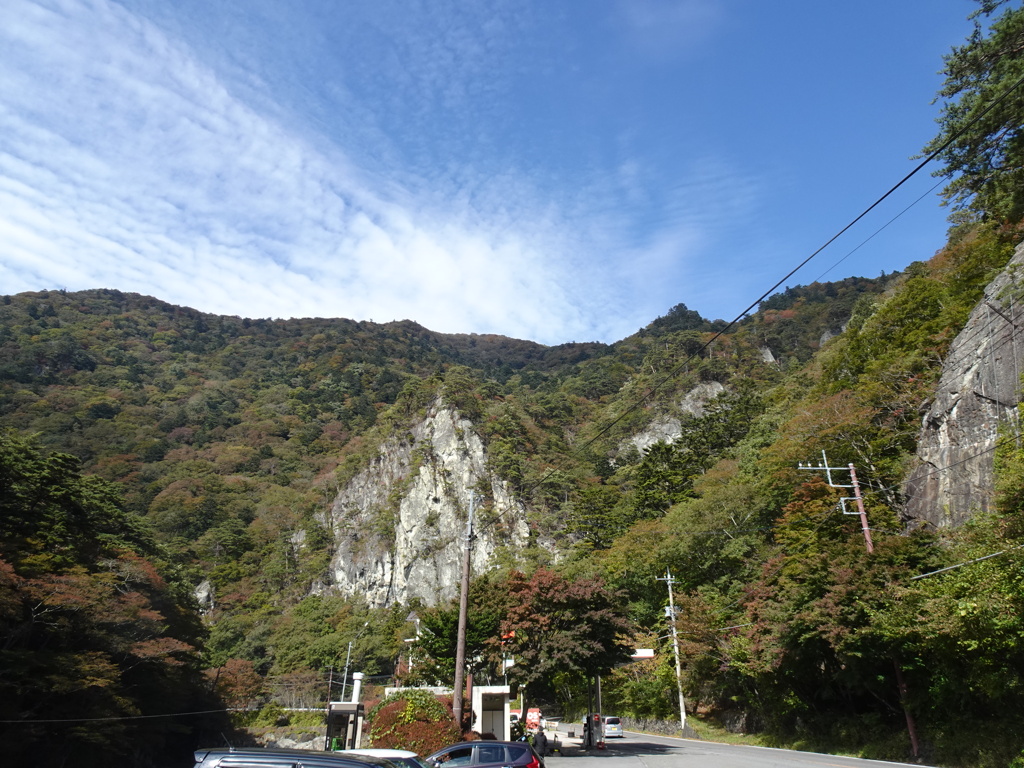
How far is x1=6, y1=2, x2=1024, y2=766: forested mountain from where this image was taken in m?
17.8

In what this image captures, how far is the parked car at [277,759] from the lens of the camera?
585 cm

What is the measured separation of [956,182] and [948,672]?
15.8 metres

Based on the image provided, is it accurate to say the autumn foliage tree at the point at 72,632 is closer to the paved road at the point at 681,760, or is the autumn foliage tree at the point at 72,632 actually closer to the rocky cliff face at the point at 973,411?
the paved road at the point at 681,760

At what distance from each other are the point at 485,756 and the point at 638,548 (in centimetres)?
2958

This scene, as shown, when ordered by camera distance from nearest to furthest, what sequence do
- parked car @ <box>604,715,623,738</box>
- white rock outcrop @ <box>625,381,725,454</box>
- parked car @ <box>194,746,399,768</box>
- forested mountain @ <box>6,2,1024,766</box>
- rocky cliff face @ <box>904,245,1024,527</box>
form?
parked car @ <box>194,746,399,768</box>
forested mountain @ <box>6,2,1024,766</box>
rocky cliff face @ <box>904,245,1024,527</box>
parked car @ <box>604,715,623,738</box>
white rock outcrop @ <box>625,381,725,454</box>

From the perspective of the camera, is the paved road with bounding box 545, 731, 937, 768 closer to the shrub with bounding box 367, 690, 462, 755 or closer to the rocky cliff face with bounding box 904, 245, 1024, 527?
the shrub with bounding box 367, 690, 462, 755

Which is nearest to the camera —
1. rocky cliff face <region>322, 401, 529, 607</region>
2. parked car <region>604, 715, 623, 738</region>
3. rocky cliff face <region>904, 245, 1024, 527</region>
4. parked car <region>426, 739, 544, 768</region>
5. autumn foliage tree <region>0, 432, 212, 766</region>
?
parked car <region>426, 739, 544, 768</region>

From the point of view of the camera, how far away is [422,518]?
72562mm

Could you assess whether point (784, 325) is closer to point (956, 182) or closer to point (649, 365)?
point (649, 365)

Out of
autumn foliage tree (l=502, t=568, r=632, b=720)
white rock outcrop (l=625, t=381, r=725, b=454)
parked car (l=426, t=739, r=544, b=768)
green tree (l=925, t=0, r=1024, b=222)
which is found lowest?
parked car (l=426, t=739, r=544, b=768)

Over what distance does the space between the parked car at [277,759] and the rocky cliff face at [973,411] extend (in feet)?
60.0

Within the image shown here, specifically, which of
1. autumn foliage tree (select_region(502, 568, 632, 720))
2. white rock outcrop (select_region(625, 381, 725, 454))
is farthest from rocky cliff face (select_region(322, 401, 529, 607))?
autumn foliage tree (select_region(502, 568, 632, 720))

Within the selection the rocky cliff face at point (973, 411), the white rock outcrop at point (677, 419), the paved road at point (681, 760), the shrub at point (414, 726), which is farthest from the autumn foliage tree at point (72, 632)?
the white rock outcrop at point (677, 419)

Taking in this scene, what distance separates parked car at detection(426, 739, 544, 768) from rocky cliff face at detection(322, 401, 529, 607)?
165ft
